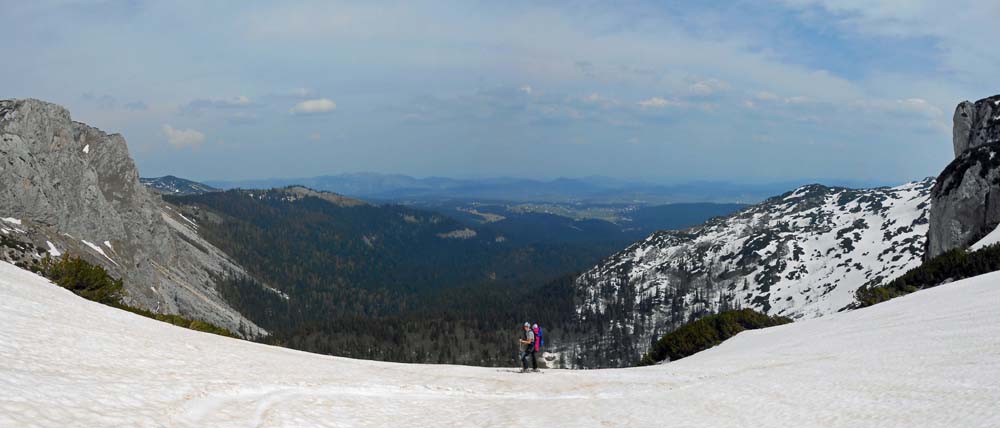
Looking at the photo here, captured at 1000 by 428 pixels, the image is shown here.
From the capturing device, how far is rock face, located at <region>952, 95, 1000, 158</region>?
7838 centimetres

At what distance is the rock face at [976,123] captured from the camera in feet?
257

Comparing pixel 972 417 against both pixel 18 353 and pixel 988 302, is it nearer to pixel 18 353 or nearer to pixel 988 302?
pixel 988 302

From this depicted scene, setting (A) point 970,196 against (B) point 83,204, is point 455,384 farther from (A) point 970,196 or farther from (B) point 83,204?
(B) point 83,204

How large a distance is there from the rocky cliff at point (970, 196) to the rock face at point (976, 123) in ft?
0.43

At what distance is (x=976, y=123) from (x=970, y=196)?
25.8 m

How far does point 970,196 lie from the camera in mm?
65625

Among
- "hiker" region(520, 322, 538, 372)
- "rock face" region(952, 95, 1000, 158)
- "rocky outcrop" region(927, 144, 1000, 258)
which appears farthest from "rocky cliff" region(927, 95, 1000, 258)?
"hiker" region(520, 322, 538, 372)

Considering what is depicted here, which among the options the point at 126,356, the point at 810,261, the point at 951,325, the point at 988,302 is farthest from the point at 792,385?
the point at 810,261

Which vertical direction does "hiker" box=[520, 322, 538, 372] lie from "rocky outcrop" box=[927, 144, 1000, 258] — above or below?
below

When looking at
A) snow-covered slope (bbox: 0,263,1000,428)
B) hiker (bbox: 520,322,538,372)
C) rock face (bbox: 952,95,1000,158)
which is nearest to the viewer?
snow-covered slope (bbox: 0,263,1000,428)

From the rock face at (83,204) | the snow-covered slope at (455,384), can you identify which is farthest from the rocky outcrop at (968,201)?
the rock face at (83,204)

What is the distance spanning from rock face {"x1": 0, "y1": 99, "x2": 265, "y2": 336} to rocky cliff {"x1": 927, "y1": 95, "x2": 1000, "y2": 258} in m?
142

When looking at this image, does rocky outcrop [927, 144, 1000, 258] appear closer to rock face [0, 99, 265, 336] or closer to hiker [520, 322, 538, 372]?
hiker [520, 322, 538, 372]

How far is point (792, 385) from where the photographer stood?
20.5 m
